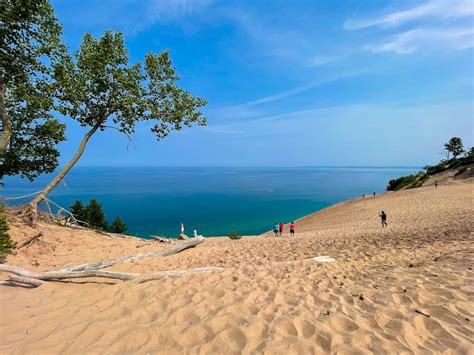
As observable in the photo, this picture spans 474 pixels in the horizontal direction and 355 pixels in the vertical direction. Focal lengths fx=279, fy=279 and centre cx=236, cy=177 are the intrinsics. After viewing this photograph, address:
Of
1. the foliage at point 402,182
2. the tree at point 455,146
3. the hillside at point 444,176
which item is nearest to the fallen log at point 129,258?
the hillside at point 444,176

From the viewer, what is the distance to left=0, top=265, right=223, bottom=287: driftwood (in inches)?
238

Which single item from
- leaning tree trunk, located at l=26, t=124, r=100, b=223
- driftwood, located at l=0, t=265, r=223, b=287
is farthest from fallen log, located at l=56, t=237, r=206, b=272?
leaning tree trunk, located at l=26, t=124, r=100, b=223

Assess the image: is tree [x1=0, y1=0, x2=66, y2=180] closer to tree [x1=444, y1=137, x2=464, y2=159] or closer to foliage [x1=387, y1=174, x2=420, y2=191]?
foliage [x1=387, y1=174, x2=420, y2=191]

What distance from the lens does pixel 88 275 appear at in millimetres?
6504

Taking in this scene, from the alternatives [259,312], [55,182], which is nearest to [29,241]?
[55,182]

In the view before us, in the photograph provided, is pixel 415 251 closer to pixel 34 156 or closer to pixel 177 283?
pixel 177 283

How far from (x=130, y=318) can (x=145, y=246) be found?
7707mm

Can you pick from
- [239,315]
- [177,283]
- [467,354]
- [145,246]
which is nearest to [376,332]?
[467,354]

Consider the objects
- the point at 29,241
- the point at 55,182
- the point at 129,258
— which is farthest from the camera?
the point at 55,182

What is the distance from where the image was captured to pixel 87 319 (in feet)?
15.1

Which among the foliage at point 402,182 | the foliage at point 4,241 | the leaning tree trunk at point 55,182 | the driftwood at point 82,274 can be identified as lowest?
the foliage at point 402,182

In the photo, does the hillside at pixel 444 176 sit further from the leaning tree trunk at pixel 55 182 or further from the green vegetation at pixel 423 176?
the leaning tree trunk at pixel 55 182

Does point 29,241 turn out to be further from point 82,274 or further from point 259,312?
point 259,312

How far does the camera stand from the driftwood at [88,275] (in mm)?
6037
